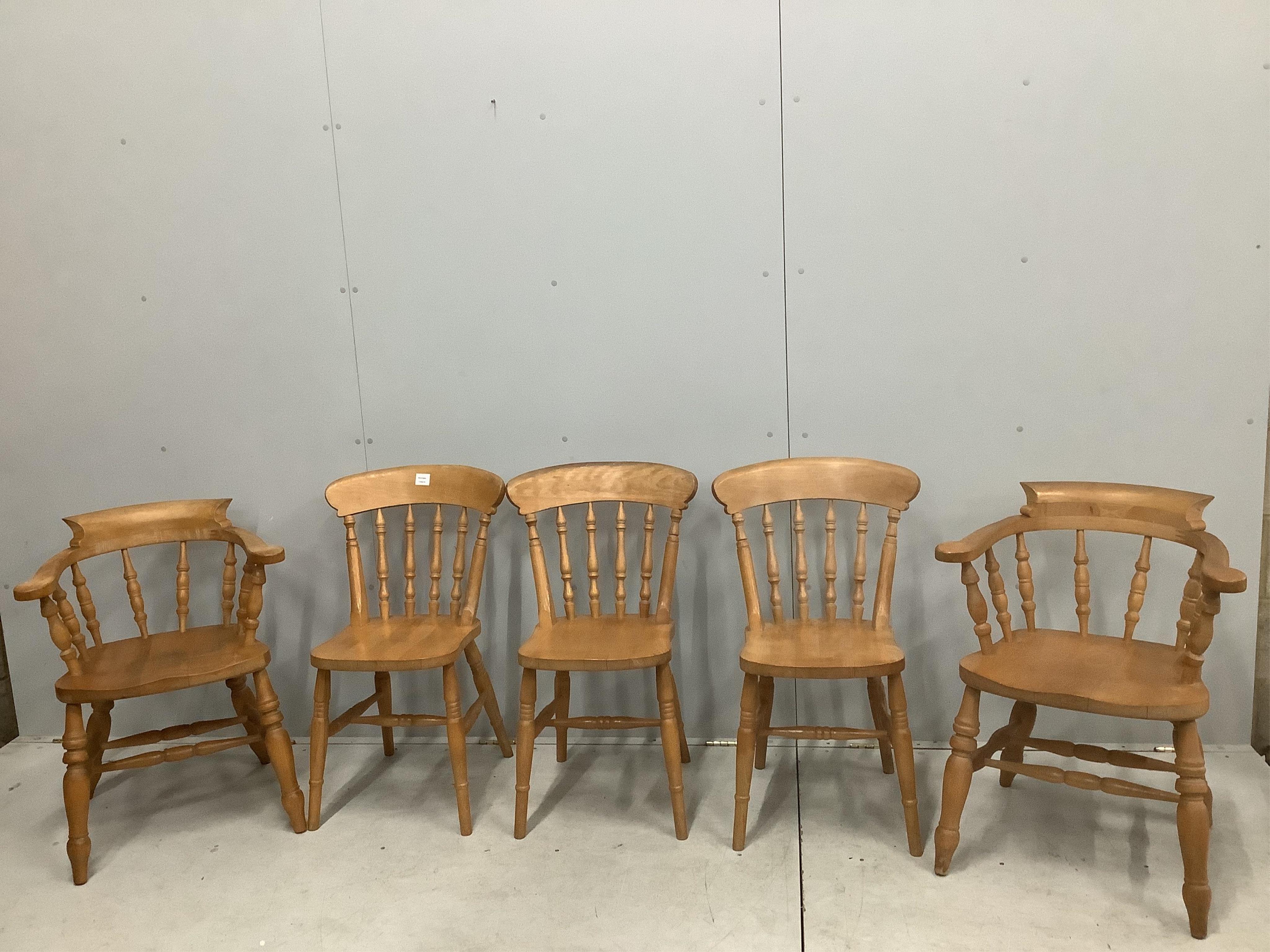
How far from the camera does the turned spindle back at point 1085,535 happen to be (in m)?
2.22

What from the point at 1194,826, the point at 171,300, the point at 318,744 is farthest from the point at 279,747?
the point at 1194,826

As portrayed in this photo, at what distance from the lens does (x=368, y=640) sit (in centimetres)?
254

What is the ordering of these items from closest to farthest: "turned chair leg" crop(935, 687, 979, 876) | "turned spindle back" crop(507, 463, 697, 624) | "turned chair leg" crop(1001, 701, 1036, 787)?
"turned chair leg" crop(935, 687, 979, 876), "turned chair leg" crop(1001, 701, 1036, 787), "turned spindle back" crop(507, 463, 697, 624)

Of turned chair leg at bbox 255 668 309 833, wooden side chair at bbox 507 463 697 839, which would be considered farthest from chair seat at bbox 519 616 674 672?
turned chair leg at bbox 255 668 309 833

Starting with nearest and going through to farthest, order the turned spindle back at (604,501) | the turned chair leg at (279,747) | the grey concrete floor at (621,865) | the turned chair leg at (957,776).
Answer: the grey concrete floor at (621,865), the turned chair leg at (957,776), the turned chair leg at (279,747), the turned spindle back at (604,501)

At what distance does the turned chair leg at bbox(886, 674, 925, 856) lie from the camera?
2.24 m

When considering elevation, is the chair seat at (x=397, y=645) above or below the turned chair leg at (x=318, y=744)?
above

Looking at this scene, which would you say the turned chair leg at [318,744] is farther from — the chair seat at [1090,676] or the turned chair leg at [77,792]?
the chair seat at [1090,676]

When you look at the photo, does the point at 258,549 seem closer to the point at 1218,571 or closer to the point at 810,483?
the point at 810,483

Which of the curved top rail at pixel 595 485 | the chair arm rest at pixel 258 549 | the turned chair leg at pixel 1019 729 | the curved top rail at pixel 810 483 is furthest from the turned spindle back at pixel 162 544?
the turned chair leg at pixel 1019 729

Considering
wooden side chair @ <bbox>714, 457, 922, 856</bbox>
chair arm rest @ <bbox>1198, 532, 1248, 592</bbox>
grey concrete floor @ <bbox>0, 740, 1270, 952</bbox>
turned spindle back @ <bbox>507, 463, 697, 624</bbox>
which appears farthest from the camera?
turned spindle back @ <bbox>507, 463, 697, 624</bbox>

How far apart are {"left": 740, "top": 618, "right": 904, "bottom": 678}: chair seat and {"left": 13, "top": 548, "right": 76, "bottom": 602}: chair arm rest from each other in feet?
5.67

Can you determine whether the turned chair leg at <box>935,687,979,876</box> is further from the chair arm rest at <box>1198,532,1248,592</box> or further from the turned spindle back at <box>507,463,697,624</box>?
the turned spindle back at <box>507,463,697,624</box>

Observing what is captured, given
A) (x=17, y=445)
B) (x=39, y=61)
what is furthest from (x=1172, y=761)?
(x=39, y=61)
